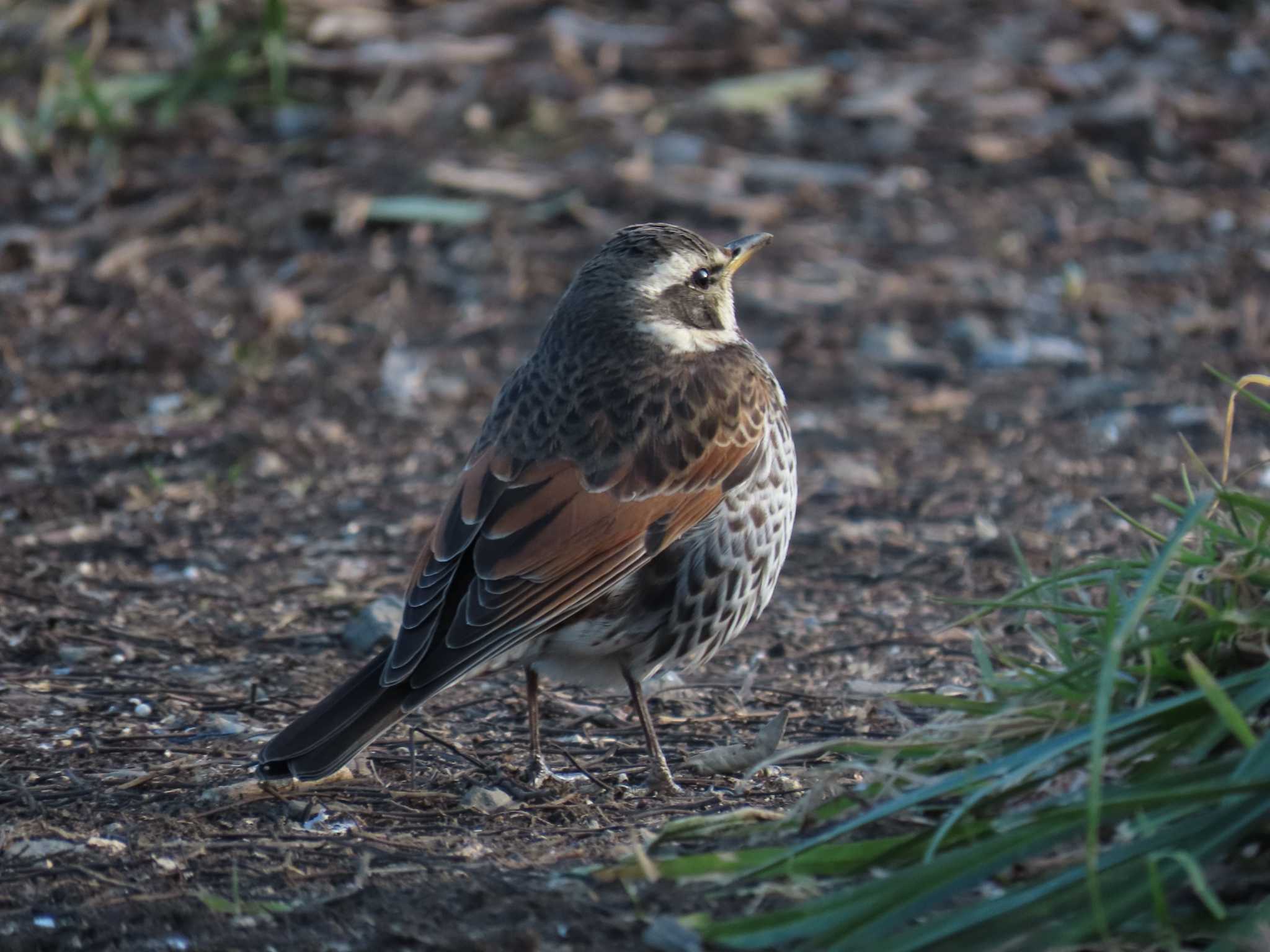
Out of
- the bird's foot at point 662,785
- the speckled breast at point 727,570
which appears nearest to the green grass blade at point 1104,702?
the bird's foot at point 662,785

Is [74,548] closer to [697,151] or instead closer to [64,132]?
[64,132]

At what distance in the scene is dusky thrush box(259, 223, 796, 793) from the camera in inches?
165

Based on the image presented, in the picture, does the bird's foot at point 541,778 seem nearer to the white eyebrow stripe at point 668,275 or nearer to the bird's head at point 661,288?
the bird's head at point 661,288

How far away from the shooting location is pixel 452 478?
6883 millimetres

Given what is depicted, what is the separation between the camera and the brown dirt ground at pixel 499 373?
3996mm

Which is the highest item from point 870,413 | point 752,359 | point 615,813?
point 752,359

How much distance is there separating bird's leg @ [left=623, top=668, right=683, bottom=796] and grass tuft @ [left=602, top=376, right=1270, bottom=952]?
78 cm

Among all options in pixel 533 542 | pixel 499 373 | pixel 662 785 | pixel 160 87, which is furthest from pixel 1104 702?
pixel 160 87

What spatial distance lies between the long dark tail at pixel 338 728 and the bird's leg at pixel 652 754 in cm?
64

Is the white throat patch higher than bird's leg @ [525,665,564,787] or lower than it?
higher

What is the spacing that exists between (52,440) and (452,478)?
1.65 meters

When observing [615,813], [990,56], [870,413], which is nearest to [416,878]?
[615,813]

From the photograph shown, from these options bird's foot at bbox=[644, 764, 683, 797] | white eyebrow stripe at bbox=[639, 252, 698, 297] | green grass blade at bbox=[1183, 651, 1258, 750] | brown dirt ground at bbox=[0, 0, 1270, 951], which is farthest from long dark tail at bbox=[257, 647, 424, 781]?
green grass blade at bbox=[1183, 651, 1258, 750]

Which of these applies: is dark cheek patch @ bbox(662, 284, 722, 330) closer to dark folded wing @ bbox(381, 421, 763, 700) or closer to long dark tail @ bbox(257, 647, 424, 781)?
dark folded wing @ bbox(381, 421, 763, 700)
